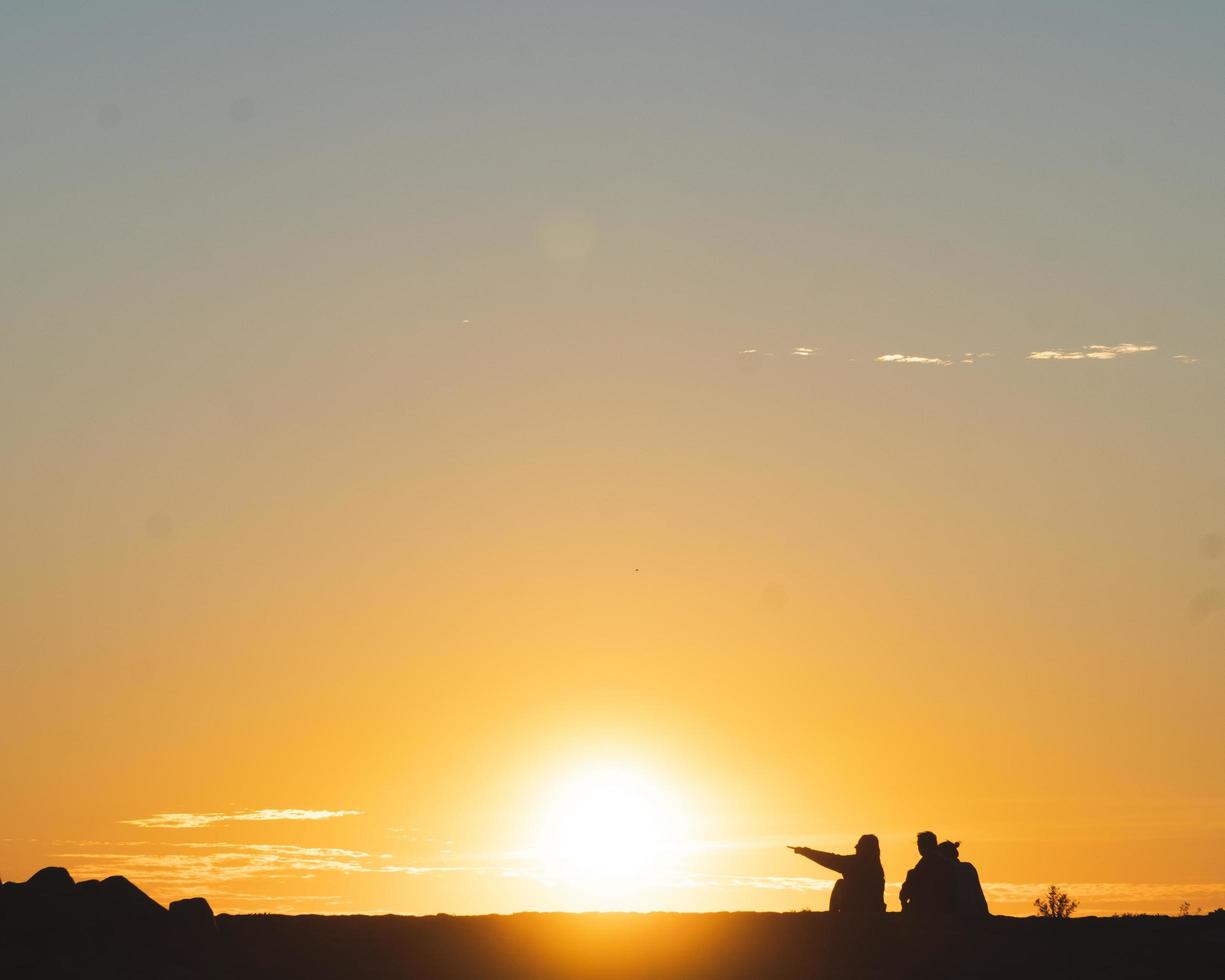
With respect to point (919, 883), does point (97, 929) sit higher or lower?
lower

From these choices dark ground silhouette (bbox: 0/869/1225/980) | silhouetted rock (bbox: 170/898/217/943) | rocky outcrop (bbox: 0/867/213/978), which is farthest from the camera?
silhouetted rock (bbox: 170/898/217/943)

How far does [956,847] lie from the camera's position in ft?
119

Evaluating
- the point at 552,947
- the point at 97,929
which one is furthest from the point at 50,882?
the point at 552,947

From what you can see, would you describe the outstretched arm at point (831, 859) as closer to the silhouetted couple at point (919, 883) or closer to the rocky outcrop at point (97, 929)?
the silhouetted couple at point (919, 883)

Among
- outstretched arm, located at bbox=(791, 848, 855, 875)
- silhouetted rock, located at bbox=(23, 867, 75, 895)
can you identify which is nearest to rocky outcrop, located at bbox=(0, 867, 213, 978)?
silhouetted rock, located at bbox=(23, 867, 75, 895)

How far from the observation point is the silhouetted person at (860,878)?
1425 inches

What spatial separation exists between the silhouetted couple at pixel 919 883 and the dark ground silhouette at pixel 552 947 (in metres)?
0.34

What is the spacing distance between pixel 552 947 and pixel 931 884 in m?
6.77

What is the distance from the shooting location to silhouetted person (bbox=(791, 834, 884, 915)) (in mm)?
36188

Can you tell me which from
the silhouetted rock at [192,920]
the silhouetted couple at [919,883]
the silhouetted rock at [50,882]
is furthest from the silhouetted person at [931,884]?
the silhouetted rock at [50,882]

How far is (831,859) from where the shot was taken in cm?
3638

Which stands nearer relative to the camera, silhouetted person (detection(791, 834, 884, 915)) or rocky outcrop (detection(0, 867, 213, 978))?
rocky outcrop (detection(0, 867, 213, 978))

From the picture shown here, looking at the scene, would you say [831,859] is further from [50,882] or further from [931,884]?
[50,882]

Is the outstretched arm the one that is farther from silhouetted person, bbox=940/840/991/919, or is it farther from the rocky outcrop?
the rocky outcrop
